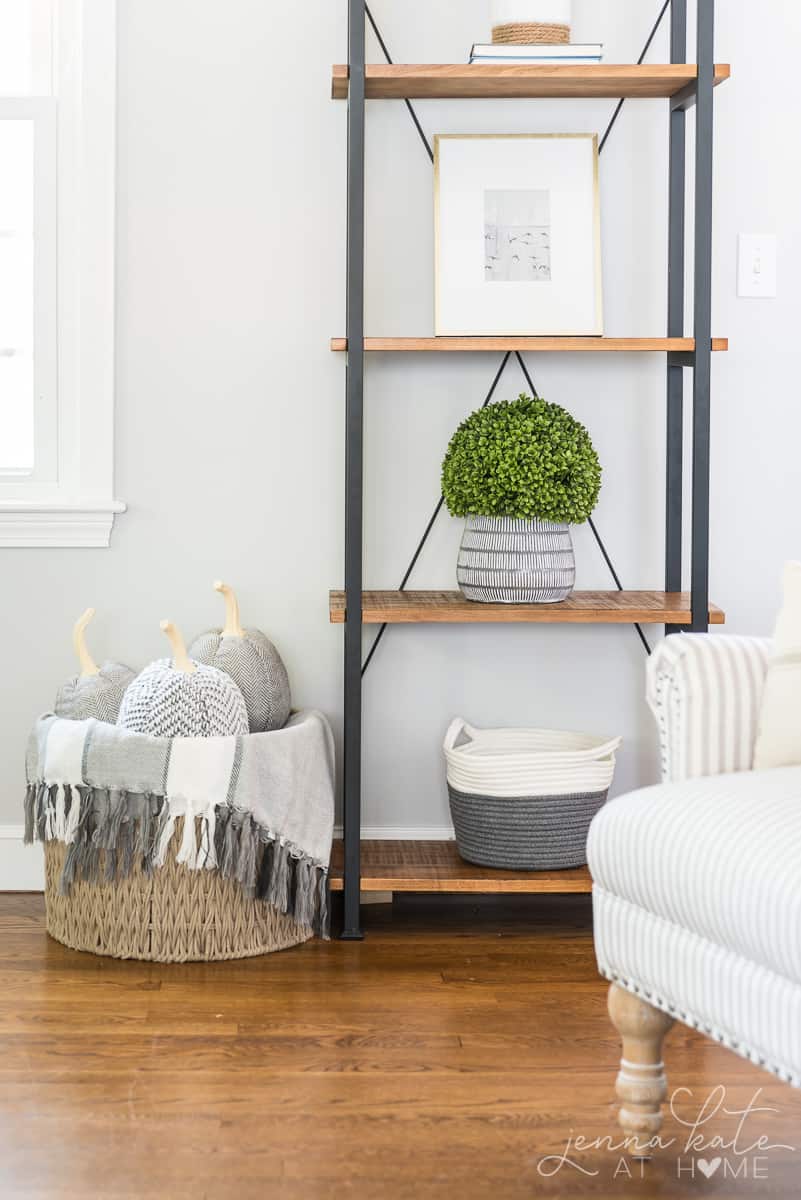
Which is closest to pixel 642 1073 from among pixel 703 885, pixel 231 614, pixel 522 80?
pixel 703 885

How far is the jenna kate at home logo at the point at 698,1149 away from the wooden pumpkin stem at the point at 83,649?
123cm

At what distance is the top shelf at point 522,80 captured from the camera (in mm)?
2203

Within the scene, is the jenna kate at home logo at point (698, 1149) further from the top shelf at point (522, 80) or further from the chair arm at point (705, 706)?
the top shelf at point (522, 80)

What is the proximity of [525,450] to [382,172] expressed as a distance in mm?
664

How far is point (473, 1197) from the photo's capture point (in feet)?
4.78

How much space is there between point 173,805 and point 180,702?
17 centimetres

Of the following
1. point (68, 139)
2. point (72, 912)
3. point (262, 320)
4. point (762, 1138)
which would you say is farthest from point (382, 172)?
point (762, 1138)

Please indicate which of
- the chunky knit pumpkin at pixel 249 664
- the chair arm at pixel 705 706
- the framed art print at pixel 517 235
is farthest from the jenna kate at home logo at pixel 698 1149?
the framed art print at pixel 517 235

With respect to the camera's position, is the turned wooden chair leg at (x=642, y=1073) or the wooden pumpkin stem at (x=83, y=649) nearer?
the turned wooden chair leg at (x=642, y=1073)

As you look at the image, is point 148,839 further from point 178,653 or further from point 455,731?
point 455,731

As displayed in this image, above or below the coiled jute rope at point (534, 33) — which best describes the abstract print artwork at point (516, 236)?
below

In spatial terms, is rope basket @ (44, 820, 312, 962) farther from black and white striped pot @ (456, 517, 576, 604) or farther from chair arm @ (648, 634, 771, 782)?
chair arm @ (648, 634, 771, 782)

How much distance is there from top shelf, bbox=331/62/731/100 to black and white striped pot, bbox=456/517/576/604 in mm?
740

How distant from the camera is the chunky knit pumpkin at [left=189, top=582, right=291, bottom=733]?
2.37 metres
